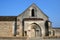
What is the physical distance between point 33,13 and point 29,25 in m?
3.19

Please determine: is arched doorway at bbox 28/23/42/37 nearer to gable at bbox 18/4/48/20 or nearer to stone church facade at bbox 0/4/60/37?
stone church facade at bbox 0/4/60/37

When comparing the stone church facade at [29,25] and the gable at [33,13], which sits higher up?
the gable at [33,13]

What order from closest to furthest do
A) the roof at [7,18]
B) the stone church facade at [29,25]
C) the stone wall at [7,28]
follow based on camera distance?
the stone church facade at [29,25]
the stone wall at [7,28]
the roof at [7,18]

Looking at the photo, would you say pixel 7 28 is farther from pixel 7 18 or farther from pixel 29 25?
pixel 29 25

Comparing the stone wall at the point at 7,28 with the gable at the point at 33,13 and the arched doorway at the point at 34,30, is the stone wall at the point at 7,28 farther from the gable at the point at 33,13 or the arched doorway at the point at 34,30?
the arched doorway at the point at 34,30

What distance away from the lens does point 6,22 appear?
43.3 meters

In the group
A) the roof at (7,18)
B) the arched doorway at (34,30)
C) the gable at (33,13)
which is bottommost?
the arched doorway at (34,30)

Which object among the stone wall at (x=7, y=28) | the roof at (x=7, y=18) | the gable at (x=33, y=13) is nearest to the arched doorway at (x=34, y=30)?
the gable at (x=33, y=13)

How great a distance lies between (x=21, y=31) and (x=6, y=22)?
13.6ft

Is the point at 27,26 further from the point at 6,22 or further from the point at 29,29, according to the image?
the point at 6,22

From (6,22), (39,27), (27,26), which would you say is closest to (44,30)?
(39,27)

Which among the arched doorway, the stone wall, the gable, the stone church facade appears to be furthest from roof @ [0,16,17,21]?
the arched doorway

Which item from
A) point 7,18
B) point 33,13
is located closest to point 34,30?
point 33,13

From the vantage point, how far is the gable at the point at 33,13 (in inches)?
1690
